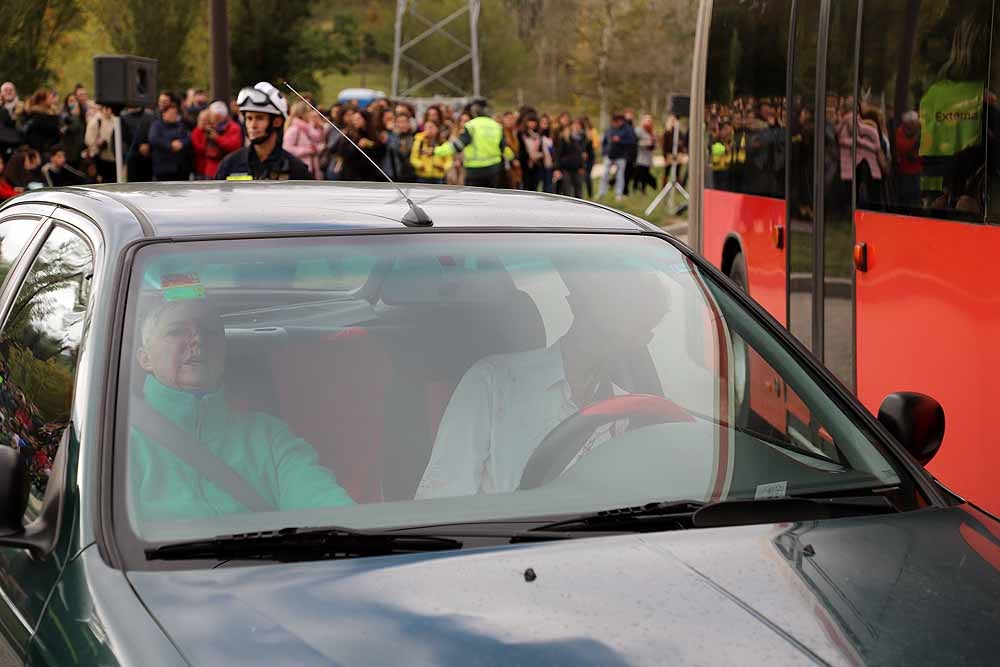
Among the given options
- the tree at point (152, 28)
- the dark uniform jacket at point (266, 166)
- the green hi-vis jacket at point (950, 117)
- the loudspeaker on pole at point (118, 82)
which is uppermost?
the tree at point (152, 28)

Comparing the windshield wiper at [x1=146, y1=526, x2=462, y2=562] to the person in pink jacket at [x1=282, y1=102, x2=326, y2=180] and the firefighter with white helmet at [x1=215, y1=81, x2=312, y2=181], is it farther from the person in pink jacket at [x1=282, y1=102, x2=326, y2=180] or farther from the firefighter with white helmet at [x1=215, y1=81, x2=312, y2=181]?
the person in pink jacket at [x1=282, y1=102, x2=326, y2=180]

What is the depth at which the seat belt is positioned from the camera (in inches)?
119

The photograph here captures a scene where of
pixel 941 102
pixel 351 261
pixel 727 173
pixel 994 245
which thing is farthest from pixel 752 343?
pixel 727 173

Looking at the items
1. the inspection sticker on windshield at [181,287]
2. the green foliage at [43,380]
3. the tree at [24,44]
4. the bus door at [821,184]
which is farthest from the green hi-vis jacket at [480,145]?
the tree at [24,44]

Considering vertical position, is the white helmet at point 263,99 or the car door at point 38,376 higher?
the white helmet at point 263,99

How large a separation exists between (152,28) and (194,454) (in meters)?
48.9

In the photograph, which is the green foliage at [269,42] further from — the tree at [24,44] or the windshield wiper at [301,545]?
the windshield wiper at [301,545]

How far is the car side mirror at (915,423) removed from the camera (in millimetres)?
3480

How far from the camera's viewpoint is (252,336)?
332cm

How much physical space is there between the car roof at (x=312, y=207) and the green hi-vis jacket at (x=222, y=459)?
0.38m

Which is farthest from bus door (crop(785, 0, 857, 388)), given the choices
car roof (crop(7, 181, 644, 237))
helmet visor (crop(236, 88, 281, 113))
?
car roof (crop(7, 181, 644, 237))

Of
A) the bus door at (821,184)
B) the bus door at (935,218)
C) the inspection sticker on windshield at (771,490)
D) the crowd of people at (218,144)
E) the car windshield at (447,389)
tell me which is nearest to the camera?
the car windshield at (447,389)

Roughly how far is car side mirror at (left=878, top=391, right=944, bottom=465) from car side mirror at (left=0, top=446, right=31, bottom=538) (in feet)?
5.57

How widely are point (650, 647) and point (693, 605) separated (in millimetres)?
177
